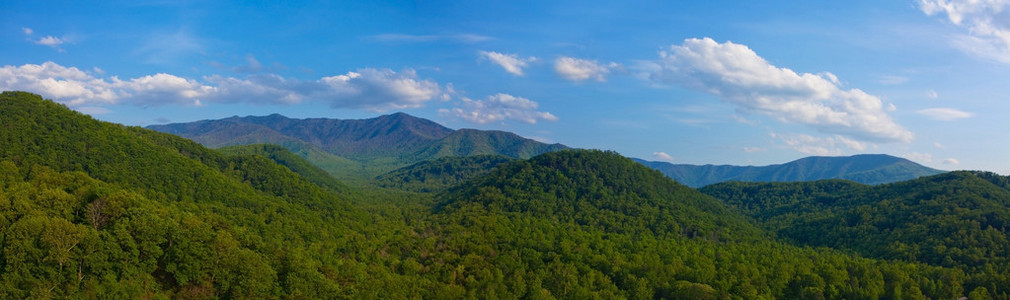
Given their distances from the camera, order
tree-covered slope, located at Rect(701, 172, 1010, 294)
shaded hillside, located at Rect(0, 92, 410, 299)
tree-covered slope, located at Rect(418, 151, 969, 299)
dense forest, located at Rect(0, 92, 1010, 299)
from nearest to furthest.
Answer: shaded hillside, located at Rect(0, 92, 410, 299) → dense forest, located at Rect(0, 92, 1010, 299) → tree-covered slope, located at Rect(418, 151, 969, 299) → tree-covered slope, located at Rect(701, 172, 1010, 294)

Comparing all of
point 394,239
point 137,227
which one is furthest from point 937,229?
point 137,227

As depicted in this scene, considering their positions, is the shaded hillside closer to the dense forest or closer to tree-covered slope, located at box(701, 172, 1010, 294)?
the dense forest

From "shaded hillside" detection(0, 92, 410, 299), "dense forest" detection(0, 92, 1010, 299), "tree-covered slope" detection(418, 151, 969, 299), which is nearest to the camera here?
"shaded hillside" detection(0, 92, 410, 299)

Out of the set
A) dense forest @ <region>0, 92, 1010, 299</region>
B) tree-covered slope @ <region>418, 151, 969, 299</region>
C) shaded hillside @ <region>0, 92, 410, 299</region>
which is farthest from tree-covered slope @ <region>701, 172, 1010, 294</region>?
shaded hillside @ <region>0, 92, 410, 299</region>

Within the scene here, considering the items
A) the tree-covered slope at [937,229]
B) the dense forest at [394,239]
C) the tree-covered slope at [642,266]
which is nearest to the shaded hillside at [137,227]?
the dense forest at [394,239]

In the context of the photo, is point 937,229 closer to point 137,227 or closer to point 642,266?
point 642,266

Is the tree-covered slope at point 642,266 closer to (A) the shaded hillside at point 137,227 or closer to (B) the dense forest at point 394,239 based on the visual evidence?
(B) the dense forest at point 394,239

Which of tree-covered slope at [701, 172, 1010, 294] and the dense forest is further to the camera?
tree-covered slope at [701, 172, 1010, 294]

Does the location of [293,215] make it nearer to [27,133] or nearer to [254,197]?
[254,197]

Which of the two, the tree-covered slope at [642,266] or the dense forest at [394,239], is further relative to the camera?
the tree-covered slope at [642,266]
